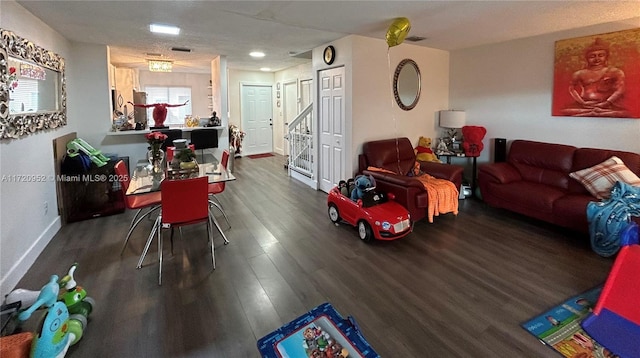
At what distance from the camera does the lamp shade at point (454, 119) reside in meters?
5.04

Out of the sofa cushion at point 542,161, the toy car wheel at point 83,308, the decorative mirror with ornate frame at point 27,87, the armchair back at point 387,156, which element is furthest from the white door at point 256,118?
the toy car wheel at point 83,308

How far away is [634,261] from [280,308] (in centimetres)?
230

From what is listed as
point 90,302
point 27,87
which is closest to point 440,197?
point 90,302

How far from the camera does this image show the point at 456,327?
2.08 meters

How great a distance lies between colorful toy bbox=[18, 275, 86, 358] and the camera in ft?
5.43

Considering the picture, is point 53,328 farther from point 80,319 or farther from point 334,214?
point 334,214

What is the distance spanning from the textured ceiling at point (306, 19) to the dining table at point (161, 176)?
62.6 inches

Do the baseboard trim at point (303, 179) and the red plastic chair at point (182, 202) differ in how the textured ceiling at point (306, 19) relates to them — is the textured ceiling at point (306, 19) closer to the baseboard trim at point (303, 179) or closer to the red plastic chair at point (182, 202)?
the red plastic chair at point (182, 202)

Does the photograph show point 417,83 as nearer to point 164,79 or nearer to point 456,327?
point 456,327

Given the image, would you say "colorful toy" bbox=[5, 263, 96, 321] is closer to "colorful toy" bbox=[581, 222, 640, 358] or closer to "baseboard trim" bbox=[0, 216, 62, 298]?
"baseboard trim" bbox=[0, 216, 62, 298]

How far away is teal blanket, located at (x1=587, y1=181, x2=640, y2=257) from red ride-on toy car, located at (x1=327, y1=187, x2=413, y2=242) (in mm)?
1671

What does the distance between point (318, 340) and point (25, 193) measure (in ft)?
9.85

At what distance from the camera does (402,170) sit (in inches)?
177

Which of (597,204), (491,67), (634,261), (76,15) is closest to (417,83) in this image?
(491,67)
